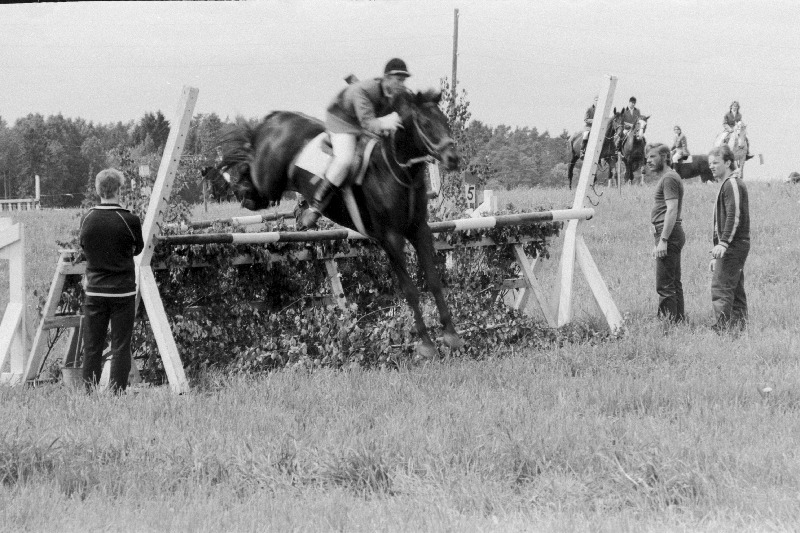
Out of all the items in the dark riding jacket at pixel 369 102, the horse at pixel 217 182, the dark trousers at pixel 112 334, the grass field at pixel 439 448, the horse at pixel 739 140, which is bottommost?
the grass field at pixel 439 448

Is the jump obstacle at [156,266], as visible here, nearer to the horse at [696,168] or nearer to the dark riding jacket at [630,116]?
the dark riding jacket at [630,116]

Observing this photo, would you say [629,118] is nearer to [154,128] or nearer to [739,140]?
[739,140]

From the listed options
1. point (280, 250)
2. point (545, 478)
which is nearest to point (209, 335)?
point (280, 250)

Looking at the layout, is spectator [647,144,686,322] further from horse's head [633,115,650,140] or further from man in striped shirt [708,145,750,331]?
horse's head [633,115,650,140]

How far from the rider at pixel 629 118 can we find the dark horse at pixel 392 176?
18.2 m

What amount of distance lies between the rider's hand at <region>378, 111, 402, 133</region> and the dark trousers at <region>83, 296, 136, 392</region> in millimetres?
2632

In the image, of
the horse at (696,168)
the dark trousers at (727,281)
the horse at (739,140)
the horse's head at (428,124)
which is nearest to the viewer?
the horse's head at (428,124)

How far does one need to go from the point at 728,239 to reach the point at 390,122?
15.0ft

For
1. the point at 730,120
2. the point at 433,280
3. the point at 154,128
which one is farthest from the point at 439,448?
the point at 730,120

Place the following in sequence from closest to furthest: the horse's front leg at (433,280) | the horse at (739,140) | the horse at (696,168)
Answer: the horse's front leg at (433,280), the horse at (739,140), the horse at (696,168)

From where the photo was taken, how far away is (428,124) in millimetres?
5094

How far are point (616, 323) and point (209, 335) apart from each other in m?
3.92

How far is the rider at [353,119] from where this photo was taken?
17.0 feet

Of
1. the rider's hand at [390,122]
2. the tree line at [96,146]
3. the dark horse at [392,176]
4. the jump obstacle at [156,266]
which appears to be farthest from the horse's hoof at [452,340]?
the tree line at [96,146]
